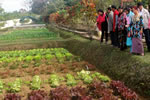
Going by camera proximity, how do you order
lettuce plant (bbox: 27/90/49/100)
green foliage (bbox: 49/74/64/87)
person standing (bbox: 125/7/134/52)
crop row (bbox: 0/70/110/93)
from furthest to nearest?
person standing (bbox: 125/7/134/52), green foliage (bbox: 49/74/64/87), crop row (bbox: 0/70/110/93), lettuce plant (bbox: 27/90/49/100)

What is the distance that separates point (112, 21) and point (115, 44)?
39.5 inches

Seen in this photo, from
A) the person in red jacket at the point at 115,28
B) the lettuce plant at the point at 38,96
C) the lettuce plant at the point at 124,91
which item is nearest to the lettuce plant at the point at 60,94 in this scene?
the lettuce plant at the point at 38,96

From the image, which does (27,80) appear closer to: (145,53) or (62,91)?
(62,91)

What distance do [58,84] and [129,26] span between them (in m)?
3.21

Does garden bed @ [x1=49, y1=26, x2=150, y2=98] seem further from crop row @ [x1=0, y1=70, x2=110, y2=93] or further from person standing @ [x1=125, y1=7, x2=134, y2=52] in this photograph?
crop row @ [x1=0, y1=70, x2=110, y2=93]

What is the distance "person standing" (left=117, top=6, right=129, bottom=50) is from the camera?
7.87m

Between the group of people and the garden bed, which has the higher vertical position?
the group of people

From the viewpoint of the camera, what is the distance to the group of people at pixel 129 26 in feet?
23.2

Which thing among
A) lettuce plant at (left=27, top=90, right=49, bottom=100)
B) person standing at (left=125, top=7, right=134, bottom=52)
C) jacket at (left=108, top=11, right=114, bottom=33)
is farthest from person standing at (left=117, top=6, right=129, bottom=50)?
lettuce plant at (left=27, top=90, right=49, bottom=100)

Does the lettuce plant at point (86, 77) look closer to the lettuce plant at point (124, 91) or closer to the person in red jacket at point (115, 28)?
the lettuce plant at point (124, 91)

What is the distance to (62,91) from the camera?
555 centimetres

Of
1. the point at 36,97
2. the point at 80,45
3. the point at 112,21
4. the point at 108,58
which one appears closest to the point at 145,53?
the point at 108,58

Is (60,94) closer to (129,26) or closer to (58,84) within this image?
(58,84)

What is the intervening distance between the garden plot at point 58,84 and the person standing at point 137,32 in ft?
4.72
